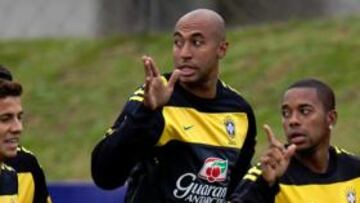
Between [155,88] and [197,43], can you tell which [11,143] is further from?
[197,43]

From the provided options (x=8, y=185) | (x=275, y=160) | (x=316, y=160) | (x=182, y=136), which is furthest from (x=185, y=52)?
(x=8, y=185)

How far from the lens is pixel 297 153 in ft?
27.3

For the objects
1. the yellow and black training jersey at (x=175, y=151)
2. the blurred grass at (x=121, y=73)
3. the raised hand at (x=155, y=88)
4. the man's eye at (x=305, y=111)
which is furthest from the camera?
the blurred grass at (x=121, y=73)

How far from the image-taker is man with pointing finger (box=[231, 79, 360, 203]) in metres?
7.98

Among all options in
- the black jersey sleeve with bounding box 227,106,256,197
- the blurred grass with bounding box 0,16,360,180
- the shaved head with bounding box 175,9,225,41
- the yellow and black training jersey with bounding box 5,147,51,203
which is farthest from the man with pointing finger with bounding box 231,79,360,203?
the blurred grass with bounding box 0,16,360,180

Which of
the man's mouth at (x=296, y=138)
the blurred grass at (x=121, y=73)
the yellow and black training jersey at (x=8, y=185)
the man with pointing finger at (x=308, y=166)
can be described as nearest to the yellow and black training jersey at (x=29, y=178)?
the yellow and black training jersey at (x=8, y=185)

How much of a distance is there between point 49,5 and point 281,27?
11.0 feet

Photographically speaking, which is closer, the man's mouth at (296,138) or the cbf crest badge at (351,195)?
the man's mouth at (296,138)

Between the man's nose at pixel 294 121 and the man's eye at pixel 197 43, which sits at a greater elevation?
the man's eye at pixel 197 43

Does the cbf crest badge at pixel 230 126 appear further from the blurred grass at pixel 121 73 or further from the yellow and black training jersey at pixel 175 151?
the blurred grass at pixel 121 73

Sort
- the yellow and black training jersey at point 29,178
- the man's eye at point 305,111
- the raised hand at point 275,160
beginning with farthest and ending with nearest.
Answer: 1. the yellow and black training jersey at point 29,178
2. the man's eye at point 305,111
3. the raised hand at point 275,160

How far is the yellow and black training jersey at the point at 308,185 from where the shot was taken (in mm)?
7953

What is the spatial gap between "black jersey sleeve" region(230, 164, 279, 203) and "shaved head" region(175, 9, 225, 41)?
880mm

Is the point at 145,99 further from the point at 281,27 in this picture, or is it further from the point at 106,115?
the point at 281,27
